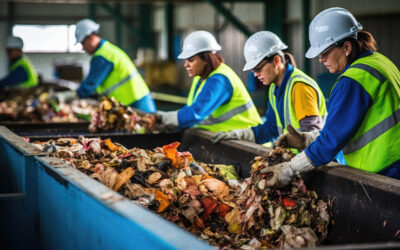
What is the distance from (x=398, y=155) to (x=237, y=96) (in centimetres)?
189

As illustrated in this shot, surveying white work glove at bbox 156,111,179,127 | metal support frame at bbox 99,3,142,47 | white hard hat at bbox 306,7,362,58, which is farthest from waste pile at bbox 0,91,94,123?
metal support frame at bbox 99,3,142,47

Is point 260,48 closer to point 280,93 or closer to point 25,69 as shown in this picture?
point 280,93

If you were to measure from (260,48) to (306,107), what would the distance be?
0.59m

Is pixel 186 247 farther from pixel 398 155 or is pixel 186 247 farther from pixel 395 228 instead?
pixel 398 155

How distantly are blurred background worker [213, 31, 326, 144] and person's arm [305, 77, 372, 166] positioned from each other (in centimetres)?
59

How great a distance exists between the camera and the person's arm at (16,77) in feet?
29.1

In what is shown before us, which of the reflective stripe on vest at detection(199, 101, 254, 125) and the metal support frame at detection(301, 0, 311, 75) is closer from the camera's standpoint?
the reflective stripe on vest at detection(199, 101, 254, 125)

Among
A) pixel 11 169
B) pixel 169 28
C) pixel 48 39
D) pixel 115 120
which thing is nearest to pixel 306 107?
pixel 11 169

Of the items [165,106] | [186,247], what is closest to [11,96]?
[165,106]

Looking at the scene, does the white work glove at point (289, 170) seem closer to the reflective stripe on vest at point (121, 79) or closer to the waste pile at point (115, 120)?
the waste pile at point (115, 120)

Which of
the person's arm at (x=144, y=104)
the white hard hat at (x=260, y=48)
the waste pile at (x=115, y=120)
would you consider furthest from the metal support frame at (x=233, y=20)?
the white hard hat at (x=260, y=48)

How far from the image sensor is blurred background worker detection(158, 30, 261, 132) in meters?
4.16

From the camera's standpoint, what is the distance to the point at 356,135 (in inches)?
99.3

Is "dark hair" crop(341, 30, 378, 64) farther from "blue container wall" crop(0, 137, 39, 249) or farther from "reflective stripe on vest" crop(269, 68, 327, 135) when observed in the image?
"blue container wall" crop(0, 137, 39, 249)
